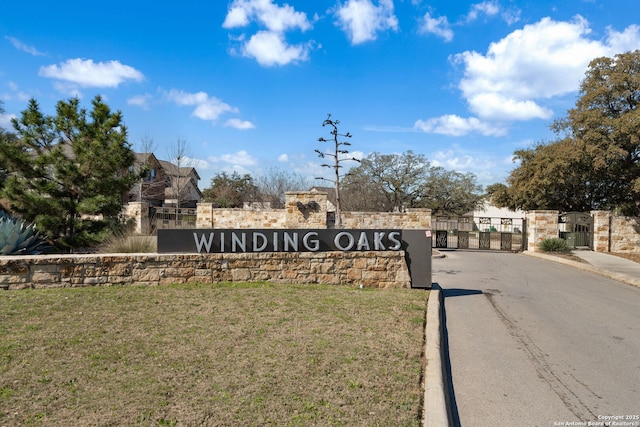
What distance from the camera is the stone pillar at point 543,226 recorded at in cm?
2077

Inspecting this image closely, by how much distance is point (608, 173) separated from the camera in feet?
74.9

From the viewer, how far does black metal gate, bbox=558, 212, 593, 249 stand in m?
20.7

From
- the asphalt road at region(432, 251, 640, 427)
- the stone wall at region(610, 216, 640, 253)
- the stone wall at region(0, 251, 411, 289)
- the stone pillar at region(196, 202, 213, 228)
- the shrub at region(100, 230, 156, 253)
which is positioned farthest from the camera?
the stone pillar at region(196, 202, 213, 228)

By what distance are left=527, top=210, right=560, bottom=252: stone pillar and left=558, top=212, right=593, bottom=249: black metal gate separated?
857 mm

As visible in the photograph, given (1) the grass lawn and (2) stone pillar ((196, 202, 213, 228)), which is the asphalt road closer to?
(1) the grass lawn

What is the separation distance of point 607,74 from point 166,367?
2744 centimetres

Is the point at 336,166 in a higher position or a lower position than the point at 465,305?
higher

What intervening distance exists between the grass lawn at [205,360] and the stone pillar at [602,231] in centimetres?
1775

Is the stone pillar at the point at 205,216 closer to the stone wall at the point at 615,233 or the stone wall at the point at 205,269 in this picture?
the stone wall at the point at 205,269

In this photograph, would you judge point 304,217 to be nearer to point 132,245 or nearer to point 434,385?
point 132,245

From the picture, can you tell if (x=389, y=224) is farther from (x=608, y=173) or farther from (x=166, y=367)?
(x=166, y=367)

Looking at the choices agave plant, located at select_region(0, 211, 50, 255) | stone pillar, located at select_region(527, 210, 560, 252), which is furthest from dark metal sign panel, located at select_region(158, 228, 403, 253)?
stone pillar, located at select_region(527, 210, 560, 252)

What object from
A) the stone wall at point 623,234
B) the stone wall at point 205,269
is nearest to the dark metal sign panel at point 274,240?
the stone wall at point 205,269

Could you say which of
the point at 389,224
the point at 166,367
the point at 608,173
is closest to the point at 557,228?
the point at 608,173
